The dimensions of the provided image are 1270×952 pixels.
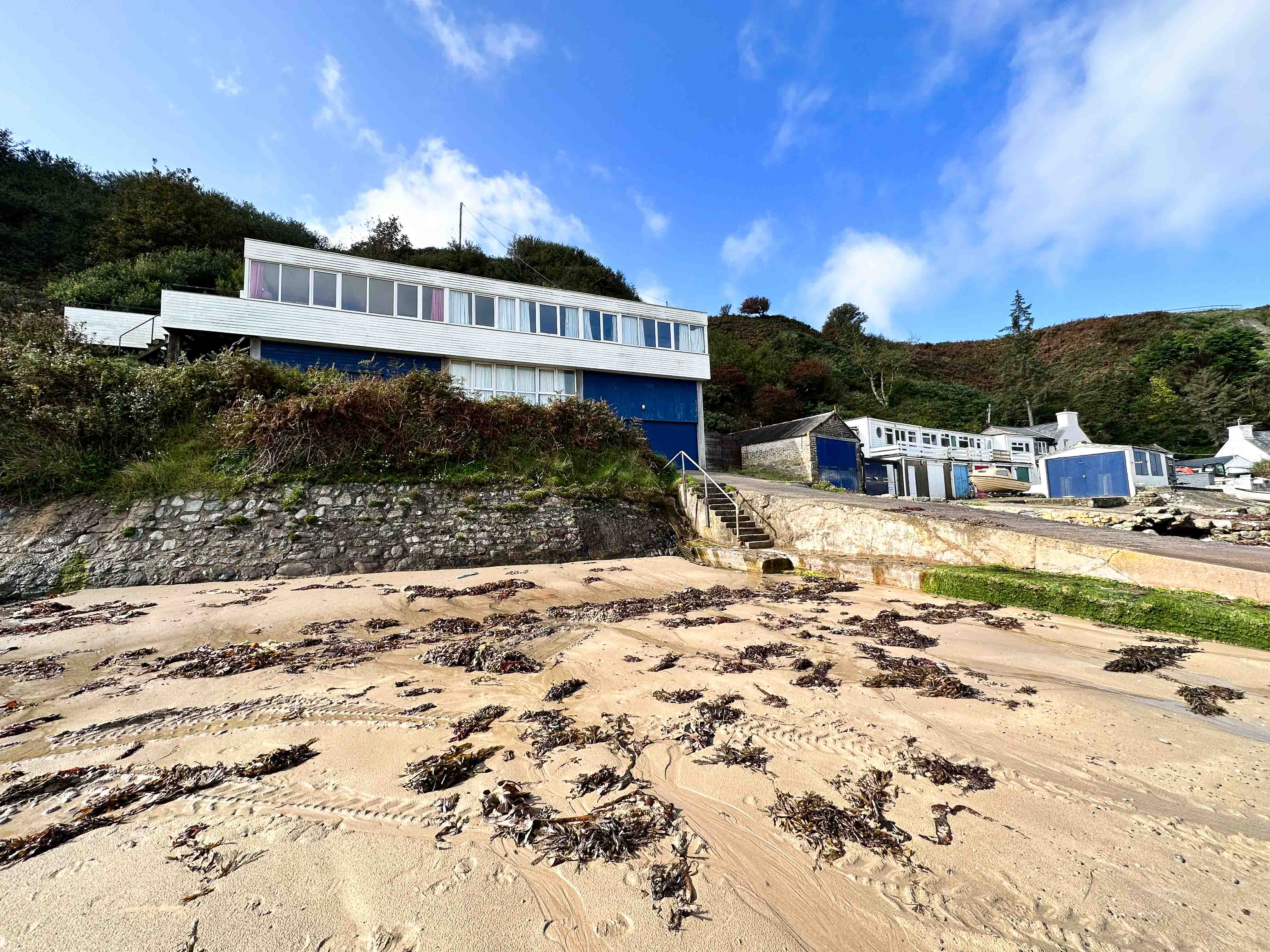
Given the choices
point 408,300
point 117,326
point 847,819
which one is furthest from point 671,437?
point 117,326

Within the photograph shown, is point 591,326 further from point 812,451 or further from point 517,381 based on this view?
point 812,451

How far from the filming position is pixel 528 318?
62.3 ft

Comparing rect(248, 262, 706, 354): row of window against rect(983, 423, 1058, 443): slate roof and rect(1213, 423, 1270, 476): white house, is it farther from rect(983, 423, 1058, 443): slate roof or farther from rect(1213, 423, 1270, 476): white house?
rect(1213, 423, 1270, 476): white house

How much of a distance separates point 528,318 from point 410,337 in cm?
433

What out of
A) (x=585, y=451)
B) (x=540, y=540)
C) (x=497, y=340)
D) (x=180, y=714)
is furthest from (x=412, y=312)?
(x=180, y=714)

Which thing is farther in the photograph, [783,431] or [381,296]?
[783,431]

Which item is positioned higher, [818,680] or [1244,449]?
[1244,449]

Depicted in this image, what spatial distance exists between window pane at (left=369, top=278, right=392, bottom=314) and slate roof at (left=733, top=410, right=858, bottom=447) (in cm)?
1814

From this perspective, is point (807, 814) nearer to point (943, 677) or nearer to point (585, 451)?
point (943, 677)

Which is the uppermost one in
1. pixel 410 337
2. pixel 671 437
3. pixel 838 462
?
pixel 410 337

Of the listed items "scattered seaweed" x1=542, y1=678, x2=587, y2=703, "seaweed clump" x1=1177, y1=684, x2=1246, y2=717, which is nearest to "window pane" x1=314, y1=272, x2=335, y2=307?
"scattered seaweed" x1=542, y1=678, x2=587, y2=703

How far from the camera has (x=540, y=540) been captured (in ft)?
37.8

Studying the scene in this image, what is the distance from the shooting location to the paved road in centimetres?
625

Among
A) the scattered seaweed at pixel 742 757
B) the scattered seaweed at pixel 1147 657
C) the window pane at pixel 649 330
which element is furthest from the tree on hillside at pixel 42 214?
the scattered seaweed at pixel 1147 657
